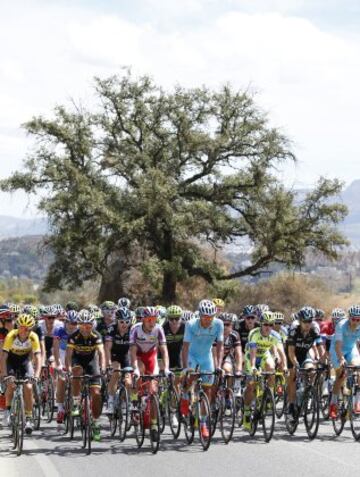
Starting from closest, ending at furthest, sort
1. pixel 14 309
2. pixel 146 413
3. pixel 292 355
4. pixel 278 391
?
pixel 146 413
pixel 292 355
pixel 14 309
pixel 278 391

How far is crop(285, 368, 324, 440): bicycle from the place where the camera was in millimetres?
13273

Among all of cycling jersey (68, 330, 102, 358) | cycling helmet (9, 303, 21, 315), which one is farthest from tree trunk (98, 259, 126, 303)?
cycling jersey (68, 330, 102, 358)

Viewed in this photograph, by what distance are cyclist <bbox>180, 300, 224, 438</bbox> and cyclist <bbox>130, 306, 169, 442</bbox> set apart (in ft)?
1.28

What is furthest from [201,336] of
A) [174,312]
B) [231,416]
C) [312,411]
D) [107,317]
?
[107,317]

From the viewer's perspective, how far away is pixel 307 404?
44.2 feet

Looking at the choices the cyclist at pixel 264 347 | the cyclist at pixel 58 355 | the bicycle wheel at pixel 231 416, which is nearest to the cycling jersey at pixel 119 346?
the cyclist at pixel 58 355

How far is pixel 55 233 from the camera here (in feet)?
158

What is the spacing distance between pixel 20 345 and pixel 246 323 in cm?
531

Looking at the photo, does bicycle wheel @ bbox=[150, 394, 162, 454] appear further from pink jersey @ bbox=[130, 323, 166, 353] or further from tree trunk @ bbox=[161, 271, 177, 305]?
tree trunk @ bbox=[161, 271, 177, 305]

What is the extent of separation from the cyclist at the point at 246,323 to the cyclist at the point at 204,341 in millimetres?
3506

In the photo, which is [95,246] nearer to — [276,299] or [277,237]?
[277,237]

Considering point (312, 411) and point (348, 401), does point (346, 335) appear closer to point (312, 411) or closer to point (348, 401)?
point (348, 401)

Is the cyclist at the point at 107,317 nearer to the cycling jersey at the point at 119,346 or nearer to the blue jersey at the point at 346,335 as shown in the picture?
the cycling jersey at the point at 119,346

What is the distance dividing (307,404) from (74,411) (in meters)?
3.34
